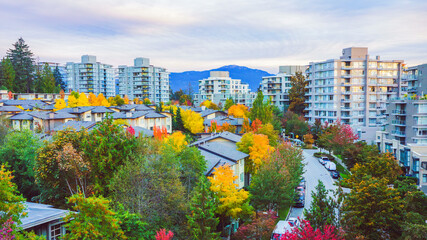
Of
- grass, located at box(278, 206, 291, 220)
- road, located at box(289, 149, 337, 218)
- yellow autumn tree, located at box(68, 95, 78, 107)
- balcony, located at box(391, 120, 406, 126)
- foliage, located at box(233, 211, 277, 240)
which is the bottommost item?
grass, located at box(278, 206, 291, 220)

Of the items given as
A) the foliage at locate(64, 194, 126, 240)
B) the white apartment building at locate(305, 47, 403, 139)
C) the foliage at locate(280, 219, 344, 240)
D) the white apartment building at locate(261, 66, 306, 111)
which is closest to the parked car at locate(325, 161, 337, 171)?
the white apartment building at locate(305, 47, 403, 139)

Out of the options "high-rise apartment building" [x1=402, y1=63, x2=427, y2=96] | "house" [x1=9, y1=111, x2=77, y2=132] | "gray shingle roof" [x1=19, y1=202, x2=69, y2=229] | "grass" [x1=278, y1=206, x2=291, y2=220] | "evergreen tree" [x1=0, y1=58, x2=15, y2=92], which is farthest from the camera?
"evergreen tree" [x1=0, y1=58, x2=15, y2=92]

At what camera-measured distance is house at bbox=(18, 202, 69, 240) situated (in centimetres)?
1505

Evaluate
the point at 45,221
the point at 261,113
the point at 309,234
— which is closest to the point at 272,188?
the point at 309,234

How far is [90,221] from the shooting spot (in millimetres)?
14414

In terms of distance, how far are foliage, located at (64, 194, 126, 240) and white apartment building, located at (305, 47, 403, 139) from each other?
7498cm

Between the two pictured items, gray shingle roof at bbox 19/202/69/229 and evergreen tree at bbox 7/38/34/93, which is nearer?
gray shingle roof at bbox 19/202/69/229

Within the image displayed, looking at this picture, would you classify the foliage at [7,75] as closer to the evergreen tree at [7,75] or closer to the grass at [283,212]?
the evergreen tree at [7,75]

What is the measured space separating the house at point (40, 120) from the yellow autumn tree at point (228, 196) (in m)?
36.5

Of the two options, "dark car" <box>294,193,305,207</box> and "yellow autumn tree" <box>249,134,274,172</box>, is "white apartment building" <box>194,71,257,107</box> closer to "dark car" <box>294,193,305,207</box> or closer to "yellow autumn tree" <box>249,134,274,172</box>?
"yellow autumn tree" <box>249,134,274,172</box>

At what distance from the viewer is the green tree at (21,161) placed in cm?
2911

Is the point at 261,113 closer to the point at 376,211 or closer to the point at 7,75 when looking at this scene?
the point at 376,211

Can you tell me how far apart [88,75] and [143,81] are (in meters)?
22.1

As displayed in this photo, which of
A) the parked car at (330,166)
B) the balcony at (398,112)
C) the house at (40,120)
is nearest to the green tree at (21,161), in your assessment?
the house at (40,120)
